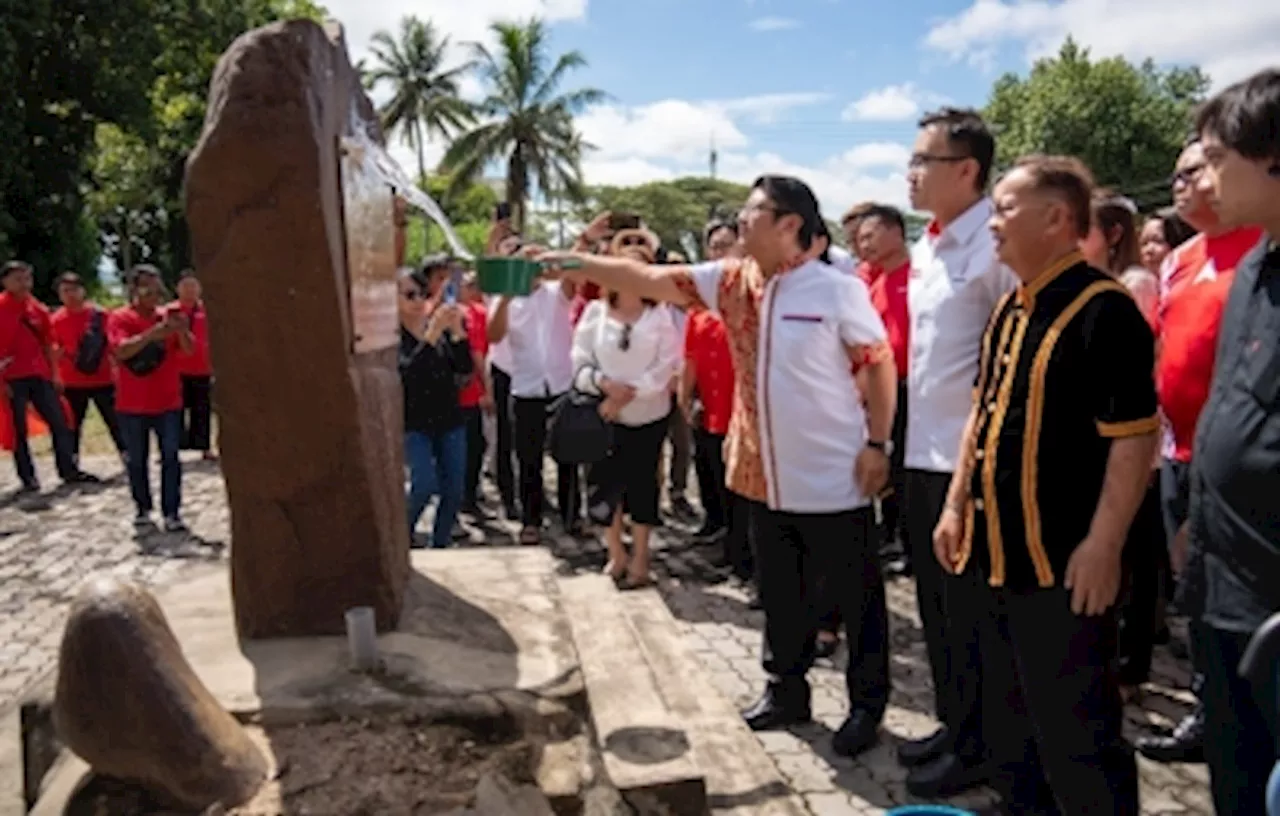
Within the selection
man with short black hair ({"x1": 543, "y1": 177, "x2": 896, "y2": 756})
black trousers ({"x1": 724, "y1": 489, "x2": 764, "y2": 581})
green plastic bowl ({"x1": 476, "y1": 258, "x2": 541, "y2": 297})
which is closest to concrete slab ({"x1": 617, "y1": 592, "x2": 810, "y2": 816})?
man with short black hair ({"x1": 543, "y1": 177, "x2": 896, "y2": 756})

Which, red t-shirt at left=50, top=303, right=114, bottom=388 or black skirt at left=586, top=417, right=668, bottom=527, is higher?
red t-shirt at left=50, top=303, right=114, bottom=388

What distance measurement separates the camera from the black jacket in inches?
228

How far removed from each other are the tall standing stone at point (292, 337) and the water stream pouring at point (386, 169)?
0.08 meters

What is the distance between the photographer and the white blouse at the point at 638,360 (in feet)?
18.5

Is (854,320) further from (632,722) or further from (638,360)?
(638,360)

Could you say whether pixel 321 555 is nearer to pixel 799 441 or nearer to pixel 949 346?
pixel 799 441

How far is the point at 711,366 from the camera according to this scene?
244 inches

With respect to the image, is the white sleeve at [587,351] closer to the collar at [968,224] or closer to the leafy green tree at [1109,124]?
the collar at [968,224]

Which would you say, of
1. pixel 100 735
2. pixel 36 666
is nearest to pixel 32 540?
pixel 36 666

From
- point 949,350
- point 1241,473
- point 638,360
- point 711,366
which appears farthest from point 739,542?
point 1241,473

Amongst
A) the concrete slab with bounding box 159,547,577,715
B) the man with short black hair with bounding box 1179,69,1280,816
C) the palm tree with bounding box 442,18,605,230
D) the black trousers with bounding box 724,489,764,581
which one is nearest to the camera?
the man with short black hair with bounding box 1179,69,1280,816

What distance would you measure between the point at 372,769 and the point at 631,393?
3.30 metres

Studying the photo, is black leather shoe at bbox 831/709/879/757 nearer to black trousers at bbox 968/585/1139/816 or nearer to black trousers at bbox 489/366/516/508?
black trousers at bbox 968/585/1139/816

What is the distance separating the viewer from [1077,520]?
2.55 meters
